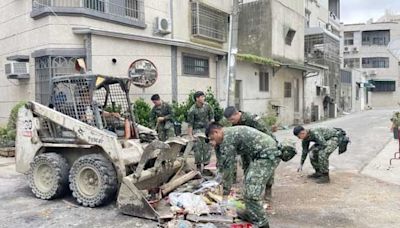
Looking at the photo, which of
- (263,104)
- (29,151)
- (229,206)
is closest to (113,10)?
(29,151)

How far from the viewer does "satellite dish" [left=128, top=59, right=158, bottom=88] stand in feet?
36.5

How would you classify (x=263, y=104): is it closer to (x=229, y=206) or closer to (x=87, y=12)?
(x=87, y=12)

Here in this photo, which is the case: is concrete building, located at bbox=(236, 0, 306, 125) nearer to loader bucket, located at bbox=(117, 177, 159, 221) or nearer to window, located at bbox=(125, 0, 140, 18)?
window, located at bbox=(125, 0, 140, 18)

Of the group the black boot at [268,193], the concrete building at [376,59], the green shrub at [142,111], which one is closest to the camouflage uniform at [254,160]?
the black boot at [268,193]

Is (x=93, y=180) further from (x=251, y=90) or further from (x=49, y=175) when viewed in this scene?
(x=251, y=90)

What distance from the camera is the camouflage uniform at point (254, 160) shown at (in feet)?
15.2

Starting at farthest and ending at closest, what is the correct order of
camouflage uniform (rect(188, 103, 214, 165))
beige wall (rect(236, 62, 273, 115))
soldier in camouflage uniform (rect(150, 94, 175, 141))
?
1. beige wall (rect(236, 62, 273, 115))
2. soldier in camouflage uniform (rect(150, 94, 175, 141))
3. camouflage uniform (rect(188, 103, 214, 165))

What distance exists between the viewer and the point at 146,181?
597cm

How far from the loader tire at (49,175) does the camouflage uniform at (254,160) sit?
2.94m

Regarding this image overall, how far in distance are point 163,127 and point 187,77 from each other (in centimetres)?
485

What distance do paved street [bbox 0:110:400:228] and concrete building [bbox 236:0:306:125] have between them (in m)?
8.97

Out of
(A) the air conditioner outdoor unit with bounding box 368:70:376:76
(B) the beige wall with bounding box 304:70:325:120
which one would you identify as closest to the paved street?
(B) the beige wall with bounding box 304:70:325:120

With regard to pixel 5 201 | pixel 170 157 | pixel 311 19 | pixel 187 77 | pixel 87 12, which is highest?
pixel 311 19

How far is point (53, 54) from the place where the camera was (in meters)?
9.94
